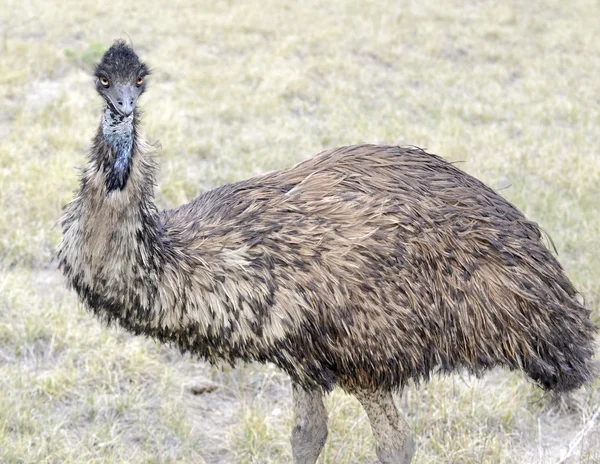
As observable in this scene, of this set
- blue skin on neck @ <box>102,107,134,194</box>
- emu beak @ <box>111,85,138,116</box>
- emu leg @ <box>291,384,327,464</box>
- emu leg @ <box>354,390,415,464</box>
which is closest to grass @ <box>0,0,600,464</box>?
emu leg @ <box>291,384,327,464</box>

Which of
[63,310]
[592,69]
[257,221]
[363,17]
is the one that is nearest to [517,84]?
[592,69]

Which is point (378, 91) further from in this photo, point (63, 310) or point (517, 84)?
point (63, 310)

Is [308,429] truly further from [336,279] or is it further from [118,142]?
[118,142]

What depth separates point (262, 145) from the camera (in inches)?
298

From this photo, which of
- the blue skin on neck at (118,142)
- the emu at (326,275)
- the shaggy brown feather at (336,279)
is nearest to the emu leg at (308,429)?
the emu at (326,275)

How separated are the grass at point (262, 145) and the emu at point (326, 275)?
983 millimetres

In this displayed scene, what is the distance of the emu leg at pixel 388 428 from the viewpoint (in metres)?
3.28

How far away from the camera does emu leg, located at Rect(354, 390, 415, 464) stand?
328 centimetres

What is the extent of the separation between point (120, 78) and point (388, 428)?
66.9 inches

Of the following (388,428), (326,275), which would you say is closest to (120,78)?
(326,275)

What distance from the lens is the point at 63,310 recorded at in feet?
16.1

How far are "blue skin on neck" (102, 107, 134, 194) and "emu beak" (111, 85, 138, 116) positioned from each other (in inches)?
1.1

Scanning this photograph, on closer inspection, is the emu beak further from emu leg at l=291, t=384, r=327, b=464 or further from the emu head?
emu leg at l=291, t=384, r=327, b=464

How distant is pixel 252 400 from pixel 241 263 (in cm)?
167
